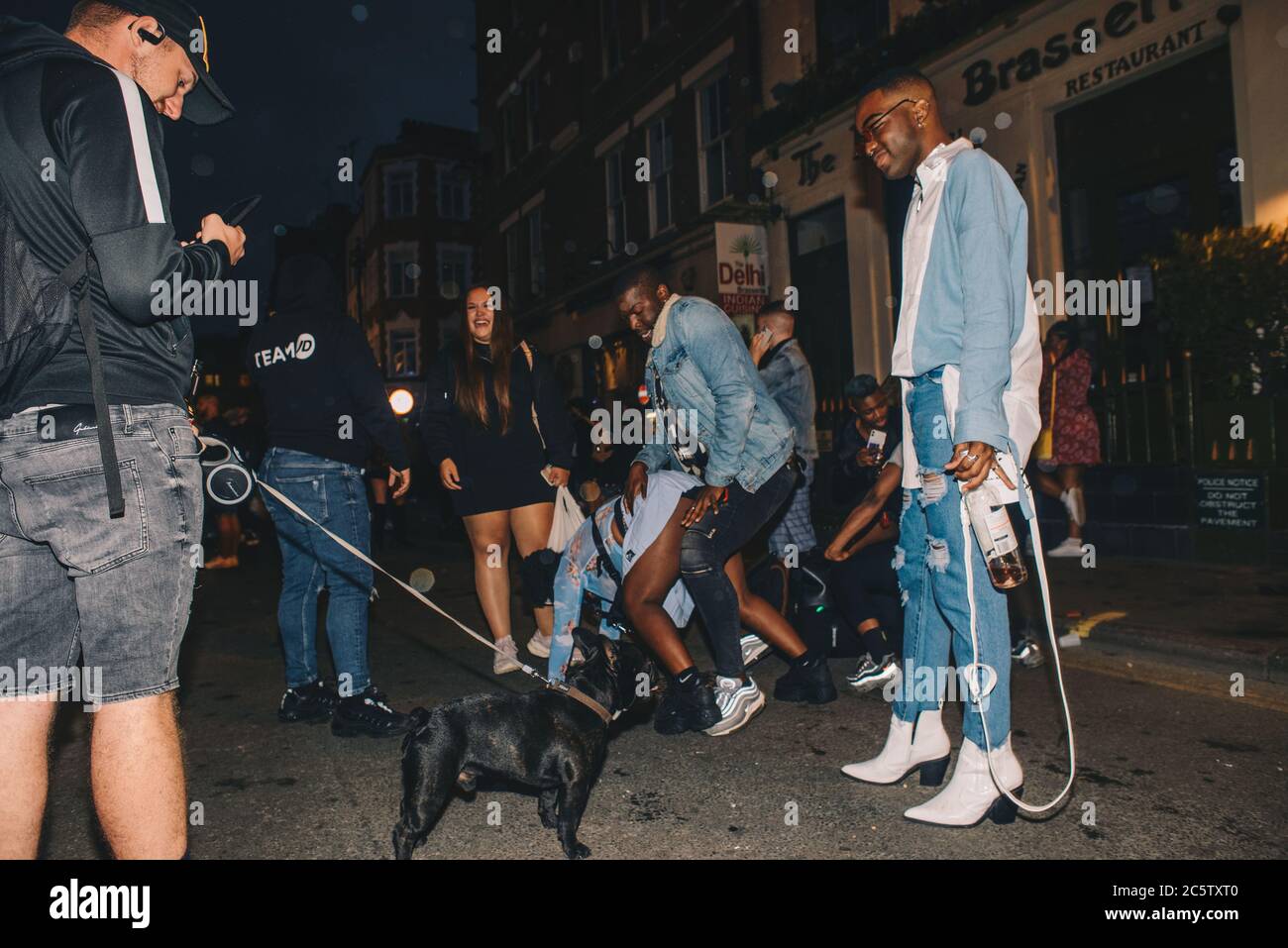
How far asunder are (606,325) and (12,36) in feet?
60.3

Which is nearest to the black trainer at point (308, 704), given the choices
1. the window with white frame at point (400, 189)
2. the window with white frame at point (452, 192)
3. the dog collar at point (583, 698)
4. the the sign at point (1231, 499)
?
the dog collar at point (583, 698)

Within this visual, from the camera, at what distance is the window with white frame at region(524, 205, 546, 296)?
24.1 meters

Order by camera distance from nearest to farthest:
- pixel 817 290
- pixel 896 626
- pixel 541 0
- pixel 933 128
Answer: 1. pixel 933 128
2. pixel 896 626
3. pixel 817 290
4. pixel 541 0

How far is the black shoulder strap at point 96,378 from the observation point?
1.83 meters

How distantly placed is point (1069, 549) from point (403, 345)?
1492 inches

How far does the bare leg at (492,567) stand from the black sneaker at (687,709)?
1.38 metres

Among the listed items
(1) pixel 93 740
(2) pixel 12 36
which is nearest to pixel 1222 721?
(1) pixel 93 740

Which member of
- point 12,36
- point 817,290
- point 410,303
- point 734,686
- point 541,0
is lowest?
point 734,686

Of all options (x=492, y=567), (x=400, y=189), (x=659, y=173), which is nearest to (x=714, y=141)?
(x=659, y=173)

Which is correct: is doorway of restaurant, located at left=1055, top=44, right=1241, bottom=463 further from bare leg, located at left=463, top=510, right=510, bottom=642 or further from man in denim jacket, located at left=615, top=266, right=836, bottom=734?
bare leg, located at left=463, top=510, right=510, bottom=642

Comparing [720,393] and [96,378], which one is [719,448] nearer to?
[720,393]

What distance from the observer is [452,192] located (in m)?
42.2

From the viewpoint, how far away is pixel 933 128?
114 inches

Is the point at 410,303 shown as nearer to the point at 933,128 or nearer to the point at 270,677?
the point at 270,677
